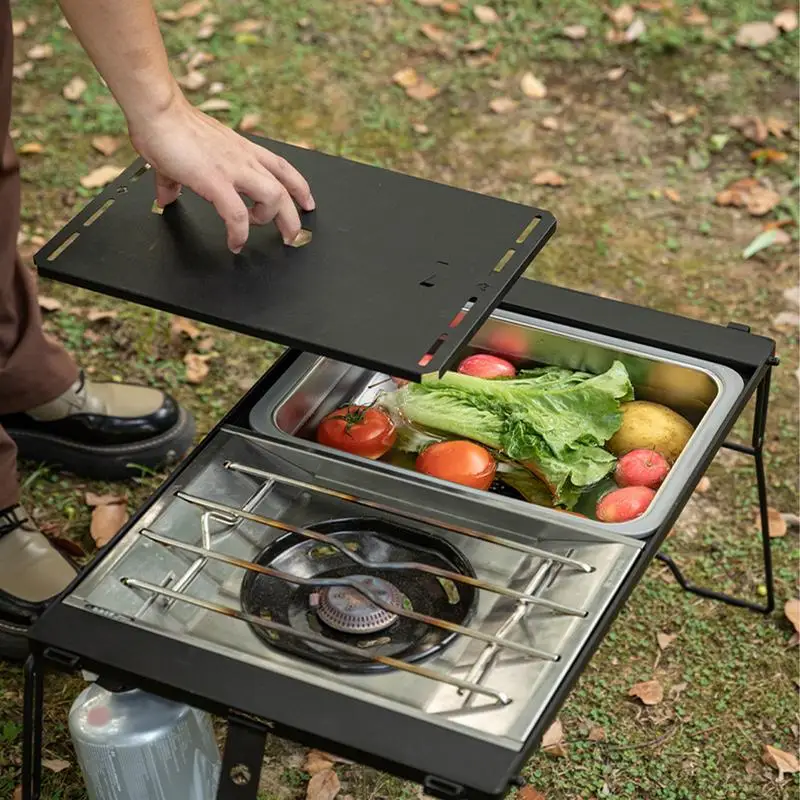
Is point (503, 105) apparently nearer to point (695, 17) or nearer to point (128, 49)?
point (695, 17)

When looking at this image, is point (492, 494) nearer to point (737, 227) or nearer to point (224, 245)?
point (224, 245)

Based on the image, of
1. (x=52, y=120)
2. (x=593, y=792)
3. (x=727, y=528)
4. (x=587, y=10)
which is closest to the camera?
(x=593, y=792)

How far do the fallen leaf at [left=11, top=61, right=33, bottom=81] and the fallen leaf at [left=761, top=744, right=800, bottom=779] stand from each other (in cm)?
360

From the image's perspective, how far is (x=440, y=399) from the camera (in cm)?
222

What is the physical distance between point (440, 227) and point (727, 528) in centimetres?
139

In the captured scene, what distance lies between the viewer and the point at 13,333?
8.82ft

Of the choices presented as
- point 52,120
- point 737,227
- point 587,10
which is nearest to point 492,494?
point 737,227

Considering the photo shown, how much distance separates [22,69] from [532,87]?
6.36 feet

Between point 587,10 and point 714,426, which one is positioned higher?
point 714,426

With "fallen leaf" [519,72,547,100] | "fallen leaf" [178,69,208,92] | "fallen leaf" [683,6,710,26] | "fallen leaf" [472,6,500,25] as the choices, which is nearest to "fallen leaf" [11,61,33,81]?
"fallen leaf" [178,69,208,92]

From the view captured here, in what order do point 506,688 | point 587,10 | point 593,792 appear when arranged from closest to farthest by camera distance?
point 506,688 < point 593,792 < point 587,10

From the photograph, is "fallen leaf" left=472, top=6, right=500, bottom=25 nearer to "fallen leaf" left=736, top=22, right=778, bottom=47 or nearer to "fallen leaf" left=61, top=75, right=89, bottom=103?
"fallen leaf" left=736, top=22, right=778, bottom=47

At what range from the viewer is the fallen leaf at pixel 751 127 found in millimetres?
4301

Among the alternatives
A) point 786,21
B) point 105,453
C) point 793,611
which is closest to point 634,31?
point 786,21
